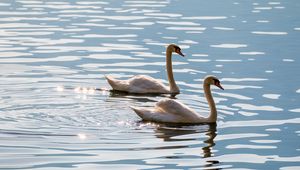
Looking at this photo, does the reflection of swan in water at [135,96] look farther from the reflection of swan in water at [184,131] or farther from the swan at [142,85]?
the reflection of swan in water at [184,131]

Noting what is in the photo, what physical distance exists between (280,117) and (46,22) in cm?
2074

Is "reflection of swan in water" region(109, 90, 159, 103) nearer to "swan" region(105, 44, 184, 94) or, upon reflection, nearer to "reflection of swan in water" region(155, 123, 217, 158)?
"swan" region(105, 44, 184, 94)

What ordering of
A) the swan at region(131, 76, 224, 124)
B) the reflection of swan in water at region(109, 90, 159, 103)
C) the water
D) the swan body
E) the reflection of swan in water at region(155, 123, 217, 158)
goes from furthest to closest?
1. the swan body
2. the reflection of swan in water at region(109, 90, 159, 103)
3. the swan at region(131, 76, 224, 124)
4. the reflection of swan in water at region(155, 123, 217, 158)
5. the water

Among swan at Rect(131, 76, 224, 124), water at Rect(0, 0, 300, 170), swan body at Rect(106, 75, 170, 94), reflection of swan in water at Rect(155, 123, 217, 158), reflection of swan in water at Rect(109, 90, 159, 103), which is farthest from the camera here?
swan body at Rect(106, 75, 170, 94)

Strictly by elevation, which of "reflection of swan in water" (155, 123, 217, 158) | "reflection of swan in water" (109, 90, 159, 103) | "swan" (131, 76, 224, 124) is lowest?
"reflection of swan in water" (109, 90, 159, 103)

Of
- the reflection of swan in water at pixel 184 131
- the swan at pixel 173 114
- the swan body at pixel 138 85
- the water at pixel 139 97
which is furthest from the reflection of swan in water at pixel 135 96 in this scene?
the reflection of swan in water at pixel 184 131

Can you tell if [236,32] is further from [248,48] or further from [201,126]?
[201,126]

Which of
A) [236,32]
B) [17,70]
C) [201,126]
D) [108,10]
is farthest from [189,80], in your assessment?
[108,10]

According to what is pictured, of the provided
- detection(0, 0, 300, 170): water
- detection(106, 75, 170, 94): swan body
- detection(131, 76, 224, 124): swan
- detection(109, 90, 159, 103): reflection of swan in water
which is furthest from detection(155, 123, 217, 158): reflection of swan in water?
detection(106, 75, 170, 94): swan body

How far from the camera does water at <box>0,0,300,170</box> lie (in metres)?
18.7

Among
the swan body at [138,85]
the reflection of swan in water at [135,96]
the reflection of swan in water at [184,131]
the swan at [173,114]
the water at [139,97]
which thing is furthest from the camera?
the swan body at [138,85]

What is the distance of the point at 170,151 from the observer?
19.0m

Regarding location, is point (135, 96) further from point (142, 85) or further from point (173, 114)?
point (173, 114)

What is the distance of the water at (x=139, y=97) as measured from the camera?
1869cm
